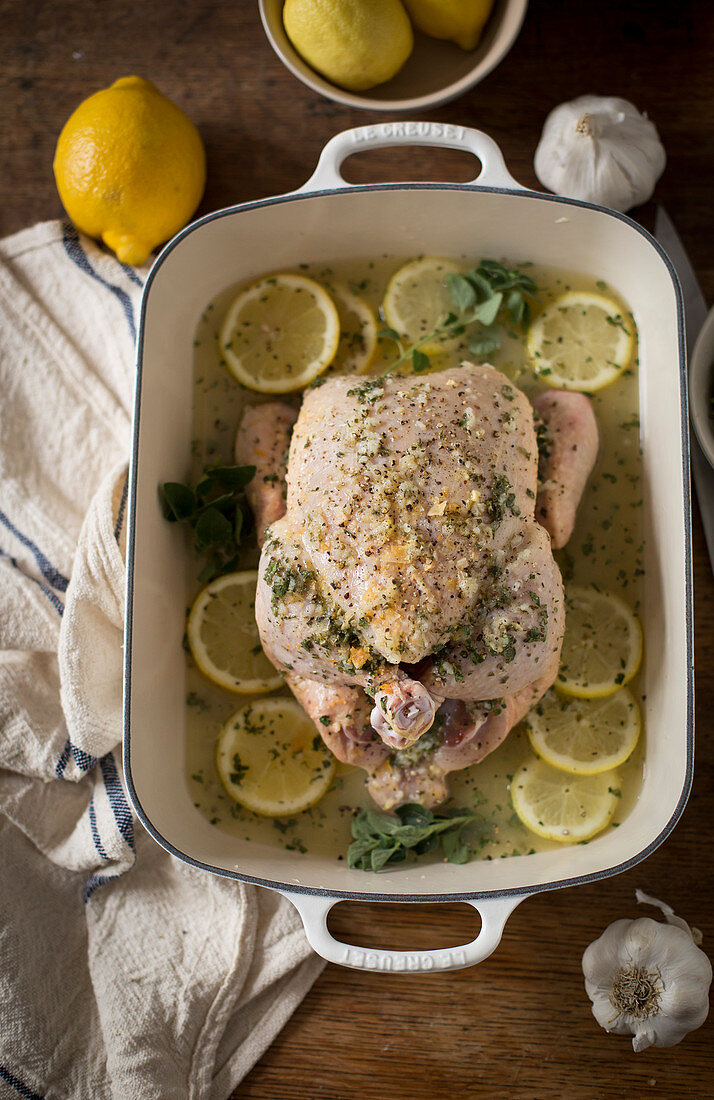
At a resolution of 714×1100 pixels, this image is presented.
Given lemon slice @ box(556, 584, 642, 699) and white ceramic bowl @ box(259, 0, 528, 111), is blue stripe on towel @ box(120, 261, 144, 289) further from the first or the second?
lemon slice @ box(556, 584, 642, 699)

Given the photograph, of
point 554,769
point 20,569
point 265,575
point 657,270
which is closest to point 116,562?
point 20,569

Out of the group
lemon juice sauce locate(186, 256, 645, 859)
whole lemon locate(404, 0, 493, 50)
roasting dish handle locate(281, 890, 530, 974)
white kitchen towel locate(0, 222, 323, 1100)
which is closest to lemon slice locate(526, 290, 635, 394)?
lemon juice sauce locate(186, 256, 645, 859)

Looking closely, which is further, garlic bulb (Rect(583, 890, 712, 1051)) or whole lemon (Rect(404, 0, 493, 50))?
whole lemon (Rect(404, 0, 493, 50))

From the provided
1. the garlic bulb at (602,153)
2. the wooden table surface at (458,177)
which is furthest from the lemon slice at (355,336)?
the garlic bulb at (602,153)

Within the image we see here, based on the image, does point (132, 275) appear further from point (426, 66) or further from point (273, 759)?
point (273, 759)

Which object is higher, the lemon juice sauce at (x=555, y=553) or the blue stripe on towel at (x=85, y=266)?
the blue stripe on towel at (x=85, y=266)

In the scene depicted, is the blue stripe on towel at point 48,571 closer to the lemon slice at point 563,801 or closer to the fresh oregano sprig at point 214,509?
the fresh oregano sprig at point 214,509
